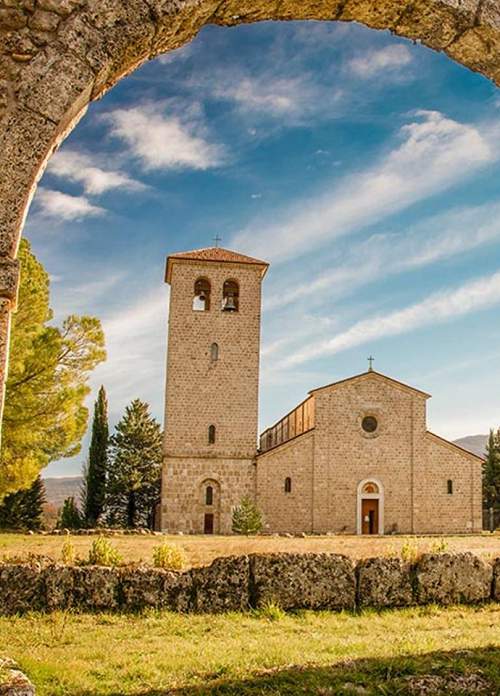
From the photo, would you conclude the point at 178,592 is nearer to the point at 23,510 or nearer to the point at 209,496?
the point at 209,496

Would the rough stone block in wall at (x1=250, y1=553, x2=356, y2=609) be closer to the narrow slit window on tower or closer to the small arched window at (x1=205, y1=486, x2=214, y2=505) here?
the small arched window at (x1=205, y1=486, x2=214, y2=505)

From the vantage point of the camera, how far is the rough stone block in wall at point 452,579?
796 centimetres

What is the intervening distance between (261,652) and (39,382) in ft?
46.0

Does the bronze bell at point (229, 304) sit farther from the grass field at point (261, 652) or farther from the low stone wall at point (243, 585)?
the grass field at point (261, 652)

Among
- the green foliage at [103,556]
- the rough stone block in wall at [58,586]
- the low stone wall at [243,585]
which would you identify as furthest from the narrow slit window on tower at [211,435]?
the rough stone block in wall at [58,586]

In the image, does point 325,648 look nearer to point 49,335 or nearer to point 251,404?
point 49,335

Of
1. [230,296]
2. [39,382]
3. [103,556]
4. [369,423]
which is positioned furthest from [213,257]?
[103,556]

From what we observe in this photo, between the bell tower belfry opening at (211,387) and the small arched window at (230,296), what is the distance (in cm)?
5

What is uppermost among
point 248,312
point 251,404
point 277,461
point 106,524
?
point 248,312

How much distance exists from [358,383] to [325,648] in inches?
1247

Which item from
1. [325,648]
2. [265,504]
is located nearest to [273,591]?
[325,648]

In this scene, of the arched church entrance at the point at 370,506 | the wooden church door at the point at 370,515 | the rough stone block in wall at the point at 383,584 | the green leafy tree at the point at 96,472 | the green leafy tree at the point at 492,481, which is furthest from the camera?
the green leafy tree at the point at 492,481

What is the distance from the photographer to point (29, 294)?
17.6 m

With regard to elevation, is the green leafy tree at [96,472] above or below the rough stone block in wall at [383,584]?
above
